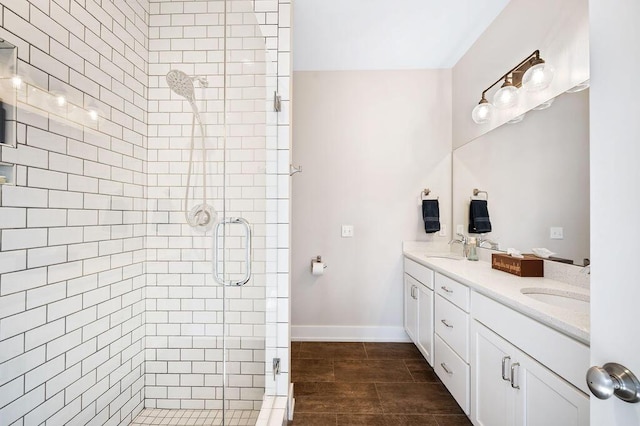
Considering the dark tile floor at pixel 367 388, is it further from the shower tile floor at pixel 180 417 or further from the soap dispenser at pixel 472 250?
the soap dispenser at pixel 472 250

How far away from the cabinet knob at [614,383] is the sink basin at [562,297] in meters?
1.03

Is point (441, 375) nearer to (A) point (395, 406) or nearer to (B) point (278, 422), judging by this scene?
(A) point (395, 406)

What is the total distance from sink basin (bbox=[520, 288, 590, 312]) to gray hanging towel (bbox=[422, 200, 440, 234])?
123 centimetres

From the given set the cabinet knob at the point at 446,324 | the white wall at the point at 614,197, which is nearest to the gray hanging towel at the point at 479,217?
the cabinet knob at the point at 446,324

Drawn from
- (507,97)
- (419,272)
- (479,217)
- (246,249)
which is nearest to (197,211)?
(246,249)

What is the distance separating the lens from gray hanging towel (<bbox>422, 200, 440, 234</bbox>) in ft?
8.64

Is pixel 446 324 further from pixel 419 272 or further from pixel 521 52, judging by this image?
pixel 521 52

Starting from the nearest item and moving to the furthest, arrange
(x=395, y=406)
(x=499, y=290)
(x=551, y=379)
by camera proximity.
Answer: (x=551, y=379) → (x=499, y=290) → (x=395, y=406)

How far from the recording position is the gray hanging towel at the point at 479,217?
224cm

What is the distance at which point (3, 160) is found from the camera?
2.40ft

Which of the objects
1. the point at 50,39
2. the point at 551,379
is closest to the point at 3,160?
the point at 50,39

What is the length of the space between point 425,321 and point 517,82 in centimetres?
179

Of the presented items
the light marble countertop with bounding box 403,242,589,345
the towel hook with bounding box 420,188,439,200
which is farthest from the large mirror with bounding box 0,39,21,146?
the towel hook with bounding box 420,188,439,200

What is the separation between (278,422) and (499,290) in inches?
48.8
